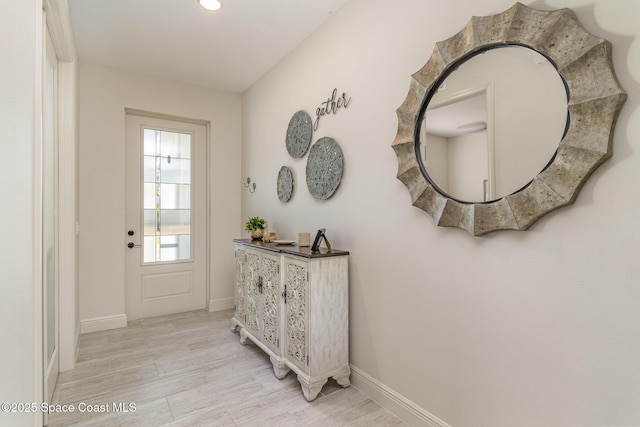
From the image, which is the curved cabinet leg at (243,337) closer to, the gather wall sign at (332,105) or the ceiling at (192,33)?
the gather wall sign at (332,105)

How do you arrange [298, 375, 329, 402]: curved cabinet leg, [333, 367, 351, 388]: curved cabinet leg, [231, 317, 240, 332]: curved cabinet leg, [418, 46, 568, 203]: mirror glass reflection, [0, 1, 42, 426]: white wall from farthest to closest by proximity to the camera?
[231, 317, 240, 332]: curved cabinet leg → [333, 367, 351, 388]: curved cabinet leg → [298, 375, 329, 402]: curved cabinet leg → [418, 46, 568, 203]: mirror glass reflection → [0, 1, 42, 426]: white wall

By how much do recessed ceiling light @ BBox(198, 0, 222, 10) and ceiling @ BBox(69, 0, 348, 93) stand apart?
0.14 feet

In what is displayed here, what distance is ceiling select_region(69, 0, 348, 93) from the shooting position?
7.80 ft

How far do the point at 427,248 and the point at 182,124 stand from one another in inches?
135

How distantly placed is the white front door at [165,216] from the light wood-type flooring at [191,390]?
0.77m

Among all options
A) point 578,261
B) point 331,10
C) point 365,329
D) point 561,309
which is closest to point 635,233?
point 578,261

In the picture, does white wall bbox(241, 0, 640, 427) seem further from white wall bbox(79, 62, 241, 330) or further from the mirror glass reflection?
white wall bbox(79, 62, 241, 330)

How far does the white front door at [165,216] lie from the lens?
3.60 meters

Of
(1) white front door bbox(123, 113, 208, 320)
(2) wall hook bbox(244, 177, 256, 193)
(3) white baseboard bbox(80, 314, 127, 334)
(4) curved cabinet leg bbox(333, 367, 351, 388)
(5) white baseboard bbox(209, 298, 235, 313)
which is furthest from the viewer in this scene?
(5) white baseboard bbox(209, 298, 235, 313)

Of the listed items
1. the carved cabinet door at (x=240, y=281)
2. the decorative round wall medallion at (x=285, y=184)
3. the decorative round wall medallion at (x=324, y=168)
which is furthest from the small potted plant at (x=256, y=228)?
the decorative round wall medallion at (x=324, y=168)

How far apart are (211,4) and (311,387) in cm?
281

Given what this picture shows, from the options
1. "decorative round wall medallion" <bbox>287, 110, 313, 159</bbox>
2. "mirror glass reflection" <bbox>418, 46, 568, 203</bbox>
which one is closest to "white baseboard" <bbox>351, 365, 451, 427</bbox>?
"mirror glass reflection" <bbox>418, 46, 568, 203</bbox>

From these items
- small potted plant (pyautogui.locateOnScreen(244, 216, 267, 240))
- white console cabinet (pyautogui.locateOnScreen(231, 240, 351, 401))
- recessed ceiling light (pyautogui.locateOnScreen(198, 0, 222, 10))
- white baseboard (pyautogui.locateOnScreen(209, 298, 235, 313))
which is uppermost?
recessed ceiling light (pyautogui.locateOnScreen(198, 0, 222, 10))

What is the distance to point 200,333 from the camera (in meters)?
3.19
